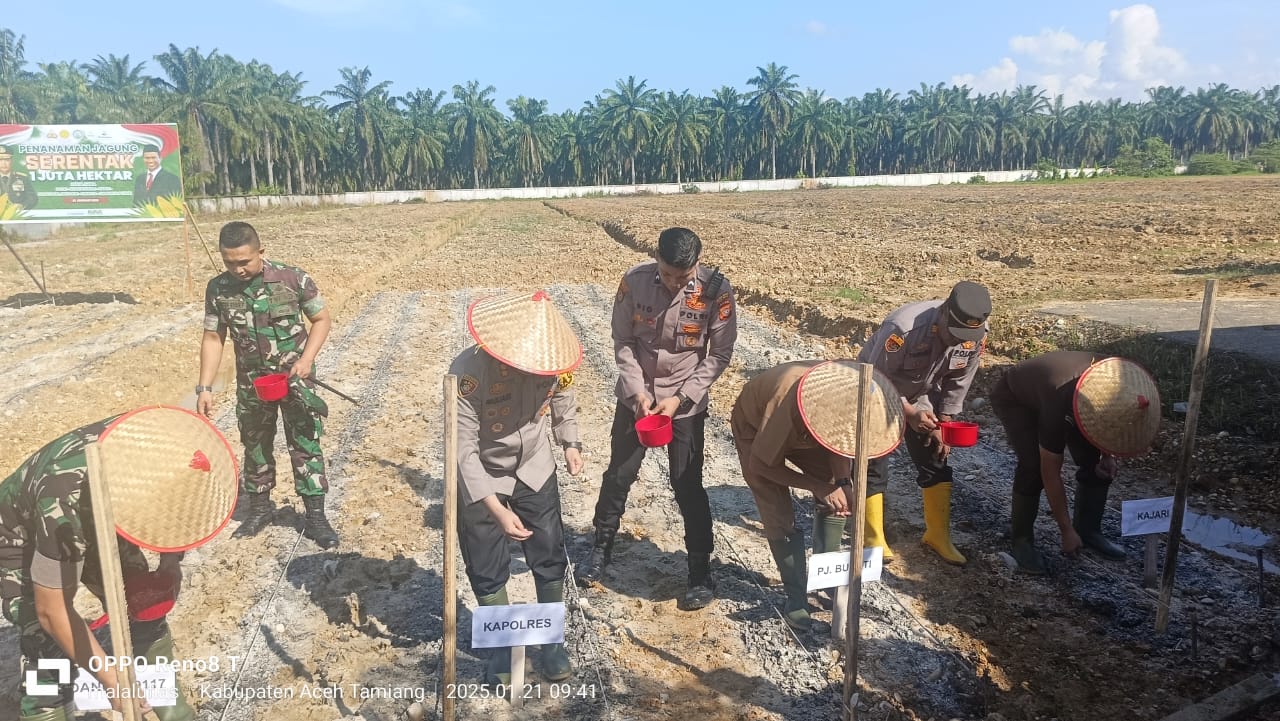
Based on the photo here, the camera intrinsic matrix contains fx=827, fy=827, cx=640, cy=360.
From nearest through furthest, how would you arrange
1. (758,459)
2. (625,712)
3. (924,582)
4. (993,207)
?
(625,712), (758,459), (924,582), (993,207)

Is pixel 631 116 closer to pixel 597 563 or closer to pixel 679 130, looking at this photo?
pixel 679 130

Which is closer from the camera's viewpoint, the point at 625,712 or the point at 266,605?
the point at 625,712

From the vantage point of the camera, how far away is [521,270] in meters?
16.5

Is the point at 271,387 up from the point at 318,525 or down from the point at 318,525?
up

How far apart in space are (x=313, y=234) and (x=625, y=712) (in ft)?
84.9

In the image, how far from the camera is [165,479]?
2.29 m

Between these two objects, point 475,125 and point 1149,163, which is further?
point 475,125

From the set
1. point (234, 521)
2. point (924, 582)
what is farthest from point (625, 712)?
point (234, 521)

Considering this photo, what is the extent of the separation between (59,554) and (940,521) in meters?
3.73

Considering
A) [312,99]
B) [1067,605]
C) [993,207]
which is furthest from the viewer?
[312,99]

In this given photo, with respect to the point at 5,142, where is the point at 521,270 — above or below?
below

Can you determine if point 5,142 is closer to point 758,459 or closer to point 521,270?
point 521,270

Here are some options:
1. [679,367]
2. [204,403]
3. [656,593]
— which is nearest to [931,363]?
[679,367]

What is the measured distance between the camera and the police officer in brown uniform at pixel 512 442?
9.40 ft
